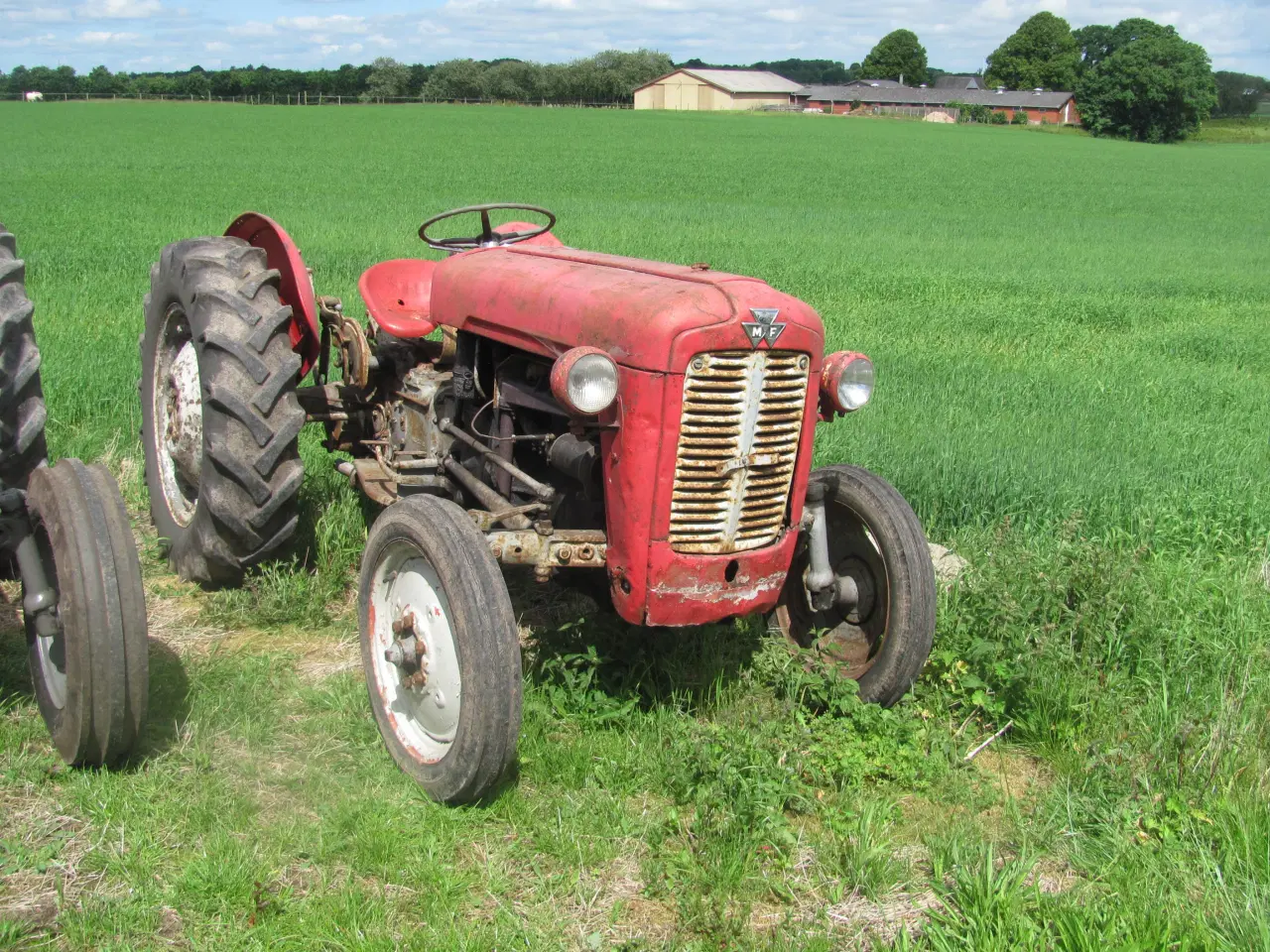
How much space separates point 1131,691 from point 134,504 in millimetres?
4292

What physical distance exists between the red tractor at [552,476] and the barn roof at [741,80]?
271 feet

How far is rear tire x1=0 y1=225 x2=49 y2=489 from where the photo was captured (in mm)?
3717

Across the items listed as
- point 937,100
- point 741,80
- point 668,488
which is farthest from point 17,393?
point 741,80

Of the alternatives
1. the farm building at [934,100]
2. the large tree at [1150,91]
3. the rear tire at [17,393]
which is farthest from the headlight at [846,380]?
the farm building at [934,100]

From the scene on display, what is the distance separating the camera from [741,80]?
93688mm

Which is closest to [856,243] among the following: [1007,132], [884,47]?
[1007,132]

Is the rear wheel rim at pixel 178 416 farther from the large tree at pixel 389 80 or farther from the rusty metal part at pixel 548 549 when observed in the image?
the large tree at pixel 389 80

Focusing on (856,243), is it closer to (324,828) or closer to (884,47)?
(324,828)

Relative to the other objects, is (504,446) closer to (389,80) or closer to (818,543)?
(818,543)

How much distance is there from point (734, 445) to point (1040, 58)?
11314 cm

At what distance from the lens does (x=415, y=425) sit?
15.3 ft

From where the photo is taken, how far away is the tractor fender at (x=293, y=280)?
478 centimetres

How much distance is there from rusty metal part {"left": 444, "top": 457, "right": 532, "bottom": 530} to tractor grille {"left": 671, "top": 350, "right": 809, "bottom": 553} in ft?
1.66

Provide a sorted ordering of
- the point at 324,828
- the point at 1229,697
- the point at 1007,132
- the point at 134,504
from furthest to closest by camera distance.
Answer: the point at 1007,132, the point at 134,504, the point at 1229,697, the point at 324,828
